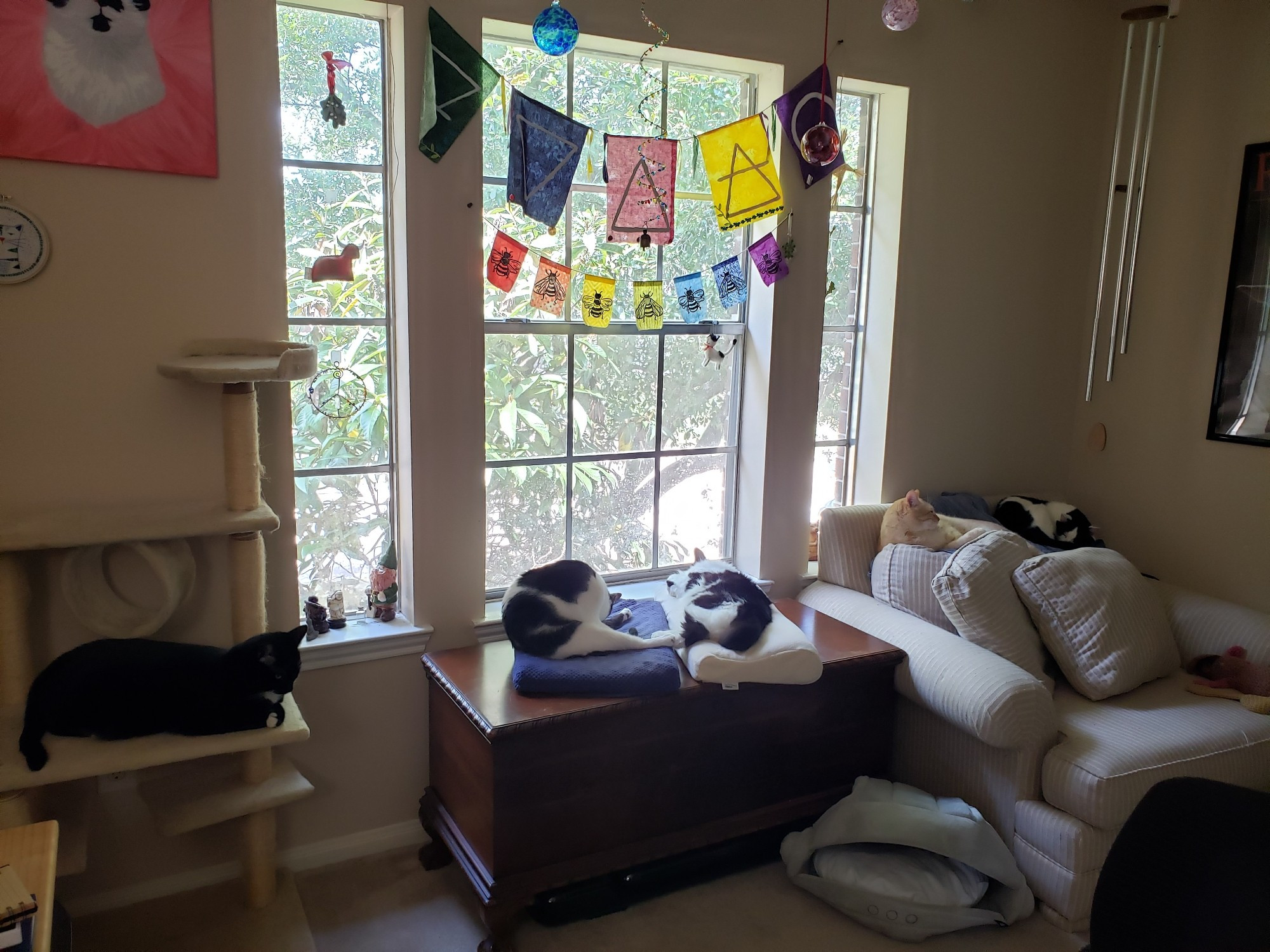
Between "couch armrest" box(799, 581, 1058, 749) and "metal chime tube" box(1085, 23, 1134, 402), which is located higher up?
"metal chime tube" box(1085, 23, 1134, 402)

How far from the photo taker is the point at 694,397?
2699 mm

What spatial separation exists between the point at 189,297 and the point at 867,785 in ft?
6.49

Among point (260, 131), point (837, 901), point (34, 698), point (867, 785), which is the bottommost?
point (837, 901)

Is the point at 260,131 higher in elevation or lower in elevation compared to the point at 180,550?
higher

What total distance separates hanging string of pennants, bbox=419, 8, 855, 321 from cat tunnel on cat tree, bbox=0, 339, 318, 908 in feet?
2.16

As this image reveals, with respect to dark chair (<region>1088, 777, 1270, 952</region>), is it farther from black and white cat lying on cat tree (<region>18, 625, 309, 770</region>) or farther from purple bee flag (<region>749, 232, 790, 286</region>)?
purple bee flag (<region>749, 232, 790, 286</region>)

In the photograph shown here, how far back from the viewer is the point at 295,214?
211cm

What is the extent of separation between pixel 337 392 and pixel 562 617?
0.78 m

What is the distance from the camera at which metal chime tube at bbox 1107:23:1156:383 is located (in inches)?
114

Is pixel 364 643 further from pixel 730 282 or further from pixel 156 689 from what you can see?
pixel 730 282

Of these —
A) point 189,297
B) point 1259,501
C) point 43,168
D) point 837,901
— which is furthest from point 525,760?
point 1259,501

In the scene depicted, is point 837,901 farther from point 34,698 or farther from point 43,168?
point 43,168

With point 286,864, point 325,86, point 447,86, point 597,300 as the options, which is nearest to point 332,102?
point 325,86

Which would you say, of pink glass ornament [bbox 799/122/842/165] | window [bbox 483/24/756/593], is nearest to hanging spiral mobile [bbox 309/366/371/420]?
window [bbox 483/24/756/593]
